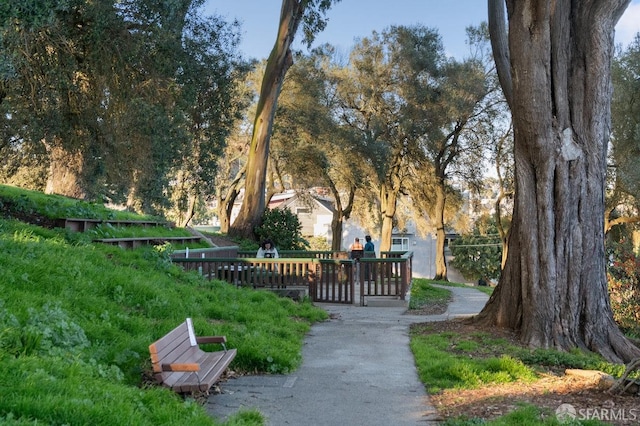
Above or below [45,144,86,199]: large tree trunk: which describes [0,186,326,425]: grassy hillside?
below

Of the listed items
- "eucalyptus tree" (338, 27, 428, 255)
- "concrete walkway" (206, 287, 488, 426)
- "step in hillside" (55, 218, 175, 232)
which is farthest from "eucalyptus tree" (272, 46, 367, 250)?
"concrete walkway" (206, 287, 488, 426)

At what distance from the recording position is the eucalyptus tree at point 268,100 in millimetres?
24531

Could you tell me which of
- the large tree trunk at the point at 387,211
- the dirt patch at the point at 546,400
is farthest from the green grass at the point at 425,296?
the large tree trunk at the point at 387,211

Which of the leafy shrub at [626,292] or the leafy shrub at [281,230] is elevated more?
the leafy shrub at [281,230]

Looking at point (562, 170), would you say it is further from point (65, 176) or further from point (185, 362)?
point (65, 176)

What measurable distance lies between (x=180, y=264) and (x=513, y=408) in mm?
10047

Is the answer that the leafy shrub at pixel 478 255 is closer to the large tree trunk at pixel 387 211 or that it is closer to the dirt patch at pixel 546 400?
the large tree trunk at pixel 387 211

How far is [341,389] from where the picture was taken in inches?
255

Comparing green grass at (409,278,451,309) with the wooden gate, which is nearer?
the wooden gate

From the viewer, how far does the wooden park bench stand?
5.02m

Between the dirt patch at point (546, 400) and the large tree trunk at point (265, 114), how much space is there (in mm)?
19135

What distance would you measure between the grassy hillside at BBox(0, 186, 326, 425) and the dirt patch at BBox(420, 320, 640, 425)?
2101mm

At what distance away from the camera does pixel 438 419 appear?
5457 millimetres

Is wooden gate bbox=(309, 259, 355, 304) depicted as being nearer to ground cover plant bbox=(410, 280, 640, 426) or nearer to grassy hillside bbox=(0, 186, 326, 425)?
grassy hillside bbox=(0, 186, 326, 425)
